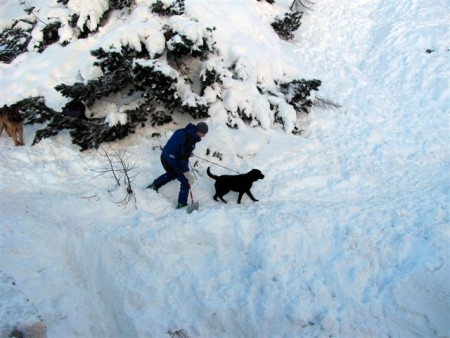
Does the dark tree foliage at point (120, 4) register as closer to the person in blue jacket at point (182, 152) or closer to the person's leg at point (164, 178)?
the person in blue jacket at point (182, 152)

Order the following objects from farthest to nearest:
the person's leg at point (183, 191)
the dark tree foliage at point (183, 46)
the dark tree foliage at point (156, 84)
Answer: the dark tree foliage at point (183, 46), the dark tree foliage at point (156, 84), the person's leg at point (183, 191)

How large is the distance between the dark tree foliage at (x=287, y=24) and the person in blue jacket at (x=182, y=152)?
25.9ft

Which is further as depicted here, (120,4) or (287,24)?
(287,24)

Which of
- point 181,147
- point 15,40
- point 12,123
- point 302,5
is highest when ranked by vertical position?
point 302,5

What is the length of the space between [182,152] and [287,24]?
8.45 m

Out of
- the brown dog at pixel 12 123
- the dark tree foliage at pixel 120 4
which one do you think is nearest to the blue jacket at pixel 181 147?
the brown dog at pixel 12 123

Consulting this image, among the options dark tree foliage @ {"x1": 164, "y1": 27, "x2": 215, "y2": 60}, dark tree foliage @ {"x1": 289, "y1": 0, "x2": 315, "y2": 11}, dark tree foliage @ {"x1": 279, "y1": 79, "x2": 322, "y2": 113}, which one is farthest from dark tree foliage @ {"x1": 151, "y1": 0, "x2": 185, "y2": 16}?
dark tree foliage @ {"x1": 289, "y1": 0, "x2": 315, "y2": 11}

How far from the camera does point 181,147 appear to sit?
693 cm

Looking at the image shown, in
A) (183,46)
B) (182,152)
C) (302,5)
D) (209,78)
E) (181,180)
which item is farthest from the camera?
(302,5)

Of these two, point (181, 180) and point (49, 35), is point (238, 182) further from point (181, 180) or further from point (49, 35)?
point (49, 35)

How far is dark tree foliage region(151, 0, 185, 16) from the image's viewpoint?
9.40 m

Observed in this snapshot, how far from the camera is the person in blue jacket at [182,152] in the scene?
688cm

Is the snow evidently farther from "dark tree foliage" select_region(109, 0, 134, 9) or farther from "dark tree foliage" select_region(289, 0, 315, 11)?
"dark tree foliage" select_region(289, 0, 315, 11)

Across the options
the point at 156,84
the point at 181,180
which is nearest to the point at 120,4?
the point at 156,84
